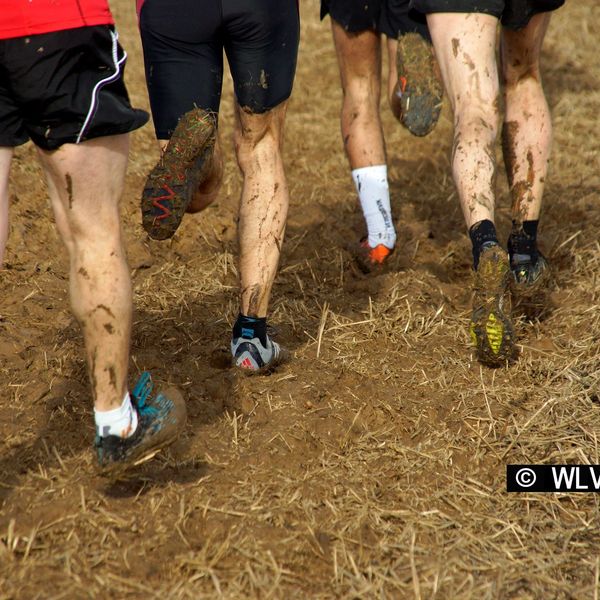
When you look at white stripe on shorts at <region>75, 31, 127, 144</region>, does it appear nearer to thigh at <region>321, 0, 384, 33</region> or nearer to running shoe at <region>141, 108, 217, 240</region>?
running shoe at <region>141, 108, 217, 240</region>

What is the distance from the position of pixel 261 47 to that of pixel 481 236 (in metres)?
1.10

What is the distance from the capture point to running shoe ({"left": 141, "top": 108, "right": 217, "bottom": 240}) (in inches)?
132

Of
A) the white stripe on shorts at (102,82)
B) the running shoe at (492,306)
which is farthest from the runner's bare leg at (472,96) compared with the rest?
the white stripe on shorts at (102,82)

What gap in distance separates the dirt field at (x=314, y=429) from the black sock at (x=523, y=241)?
1.08ft

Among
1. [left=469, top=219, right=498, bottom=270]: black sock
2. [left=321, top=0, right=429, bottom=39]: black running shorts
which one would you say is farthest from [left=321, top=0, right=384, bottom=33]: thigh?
[left=469, top=219, right=498, bottom=270]: black sock

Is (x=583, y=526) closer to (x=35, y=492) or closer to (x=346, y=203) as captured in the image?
Answer: (x=35, y=492)

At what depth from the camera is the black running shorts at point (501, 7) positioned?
380cm

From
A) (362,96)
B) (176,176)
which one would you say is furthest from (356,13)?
(176,176)

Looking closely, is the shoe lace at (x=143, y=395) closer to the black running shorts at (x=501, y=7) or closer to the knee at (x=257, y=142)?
the knee at (x=257, y=142)

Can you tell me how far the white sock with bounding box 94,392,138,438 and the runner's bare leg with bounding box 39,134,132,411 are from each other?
19 mm

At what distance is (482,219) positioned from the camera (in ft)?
12.2

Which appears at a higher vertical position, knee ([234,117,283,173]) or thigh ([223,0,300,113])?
thigh ([223,0,300,113])

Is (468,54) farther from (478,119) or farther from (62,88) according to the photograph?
(62,88)

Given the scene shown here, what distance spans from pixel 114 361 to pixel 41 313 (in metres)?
1.57
